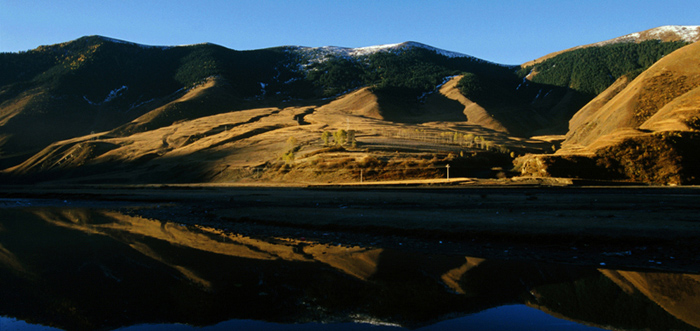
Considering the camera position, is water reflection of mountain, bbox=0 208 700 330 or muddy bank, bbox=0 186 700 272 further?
muddy bank, bbox=0 186 700 272

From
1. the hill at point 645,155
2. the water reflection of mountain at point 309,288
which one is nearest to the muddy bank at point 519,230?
the water reflection of mountain at point 309,288

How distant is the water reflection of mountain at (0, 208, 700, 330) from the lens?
1066 cm

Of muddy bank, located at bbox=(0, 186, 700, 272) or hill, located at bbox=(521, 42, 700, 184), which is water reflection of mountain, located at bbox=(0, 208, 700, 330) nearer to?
muddy bank, located at bbox=(0, 186, 700, 272)

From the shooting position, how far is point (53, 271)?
15367mm

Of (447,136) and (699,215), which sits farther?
(447,136)

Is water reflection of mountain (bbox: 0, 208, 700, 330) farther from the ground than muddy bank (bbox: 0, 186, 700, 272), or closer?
Result: farther from the ground

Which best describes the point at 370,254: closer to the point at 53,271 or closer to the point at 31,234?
the point at 53,271

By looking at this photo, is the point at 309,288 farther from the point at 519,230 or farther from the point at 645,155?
the point at 645,155

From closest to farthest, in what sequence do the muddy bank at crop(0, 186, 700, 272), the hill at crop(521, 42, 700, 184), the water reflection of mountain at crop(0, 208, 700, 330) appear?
the water reflection of mountain at crop(0, 208, 700, 330)
the muddy bank at crop(0, 186, 700, 272)
the hill at crop(521, 42, 700, 184)

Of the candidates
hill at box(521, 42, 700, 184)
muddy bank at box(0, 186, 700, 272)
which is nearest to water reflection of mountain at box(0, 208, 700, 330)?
muddy bank at box(0, 186, 700, 272)

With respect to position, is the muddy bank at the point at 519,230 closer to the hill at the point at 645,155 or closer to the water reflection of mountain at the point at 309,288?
the water reflection of mountain at the point at 309,288

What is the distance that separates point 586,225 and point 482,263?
8.44m

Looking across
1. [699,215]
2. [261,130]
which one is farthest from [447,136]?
[699,215]

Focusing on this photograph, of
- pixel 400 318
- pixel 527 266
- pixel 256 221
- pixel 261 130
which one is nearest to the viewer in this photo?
pixel 400 318
